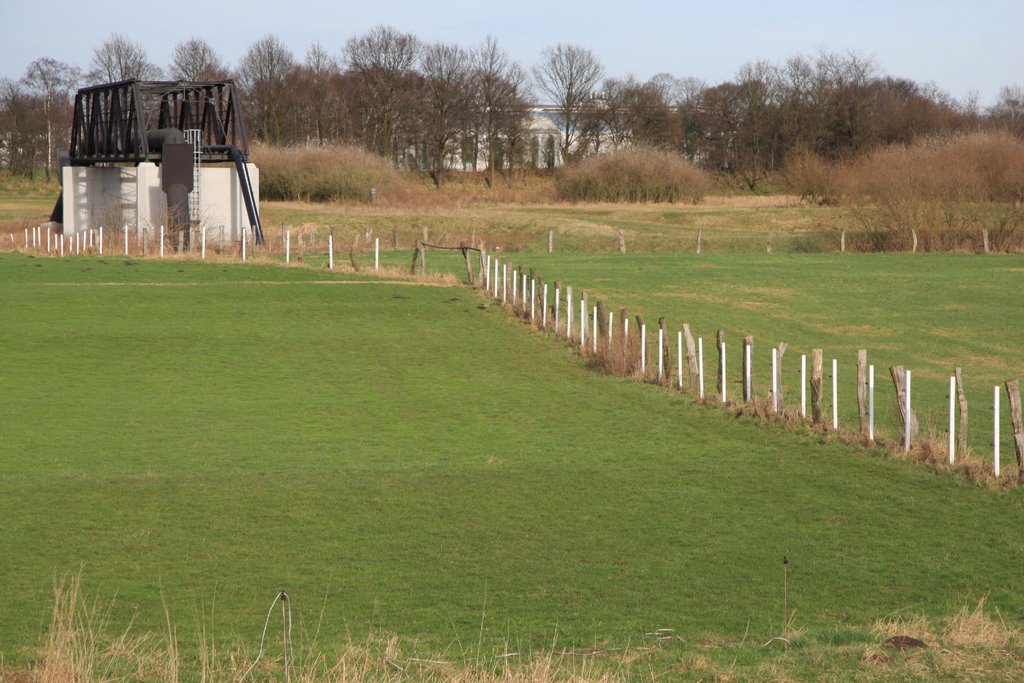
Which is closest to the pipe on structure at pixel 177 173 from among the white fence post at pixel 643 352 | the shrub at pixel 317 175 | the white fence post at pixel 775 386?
the shrub at pixel 317 175

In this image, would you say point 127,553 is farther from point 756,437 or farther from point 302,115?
point 302,115

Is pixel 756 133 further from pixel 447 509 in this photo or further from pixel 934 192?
pixel 447 509

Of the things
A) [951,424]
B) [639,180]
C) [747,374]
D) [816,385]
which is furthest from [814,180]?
[951,424]

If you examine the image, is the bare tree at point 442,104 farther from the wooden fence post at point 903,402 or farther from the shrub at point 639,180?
the wooden fence post at point 903,402

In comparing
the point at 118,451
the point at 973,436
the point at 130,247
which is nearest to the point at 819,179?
the point at 130,247

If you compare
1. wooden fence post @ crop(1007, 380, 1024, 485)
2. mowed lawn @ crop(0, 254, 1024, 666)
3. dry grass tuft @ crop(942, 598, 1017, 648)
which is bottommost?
mowed lawn @ crop(0, 254, 1024, 666)

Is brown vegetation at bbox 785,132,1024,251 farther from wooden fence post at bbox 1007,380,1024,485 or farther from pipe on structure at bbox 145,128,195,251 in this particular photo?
wooden fence post at bbox 1007,380,1024,485

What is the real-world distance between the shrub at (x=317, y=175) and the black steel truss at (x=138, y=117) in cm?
2115

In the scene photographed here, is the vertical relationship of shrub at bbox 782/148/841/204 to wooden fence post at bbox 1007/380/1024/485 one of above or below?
above

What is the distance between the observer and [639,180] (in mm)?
85188

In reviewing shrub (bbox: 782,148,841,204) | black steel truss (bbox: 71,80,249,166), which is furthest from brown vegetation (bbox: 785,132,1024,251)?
black steel truss (bbox: 71,80,249,166)

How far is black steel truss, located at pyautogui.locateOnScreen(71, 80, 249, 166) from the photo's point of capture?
55.6 meters

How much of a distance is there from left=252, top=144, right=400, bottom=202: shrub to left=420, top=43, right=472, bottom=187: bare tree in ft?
54.6

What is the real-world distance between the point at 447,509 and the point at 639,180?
244 feet
